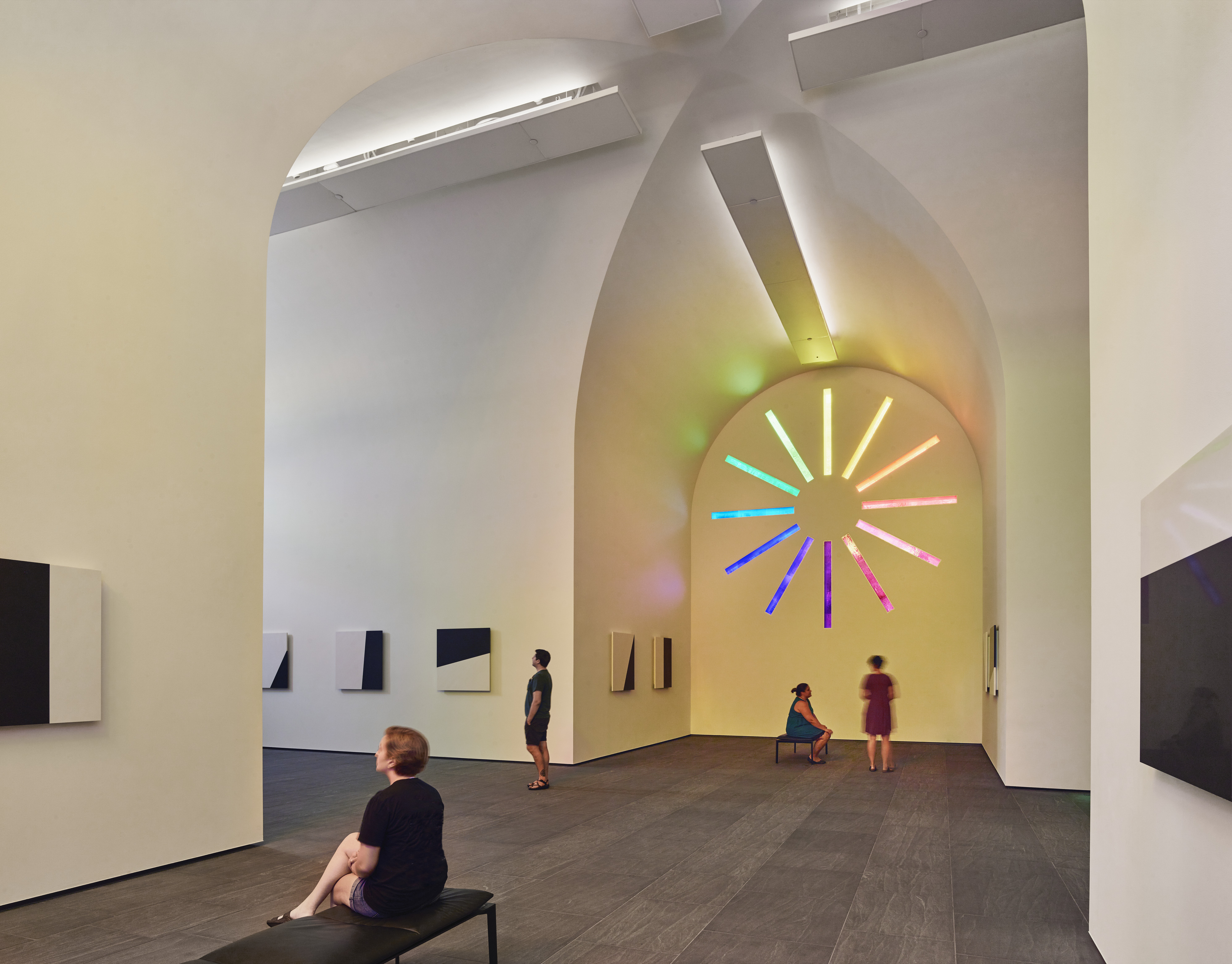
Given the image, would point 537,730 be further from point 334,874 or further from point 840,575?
point 840,575

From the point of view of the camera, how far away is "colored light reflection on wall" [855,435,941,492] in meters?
15.8

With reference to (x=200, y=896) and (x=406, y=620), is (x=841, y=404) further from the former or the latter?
(x=200, y=896)

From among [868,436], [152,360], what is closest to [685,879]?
[152,360]

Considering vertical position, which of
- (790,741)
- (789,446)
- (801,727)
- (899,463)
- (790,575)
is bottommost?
(790,741)

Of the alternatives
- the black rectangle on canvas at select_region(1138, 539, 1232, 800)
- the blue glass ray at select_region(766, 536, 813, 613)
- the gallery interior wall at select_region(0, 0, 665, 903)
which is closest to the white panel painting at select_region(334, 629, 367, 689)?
the gallery interior wall at select_region(0, 0, 665, 903)

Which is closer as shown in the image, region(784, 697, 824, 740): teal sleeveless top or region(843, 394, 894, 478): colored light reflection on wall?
region(784, 697, 824, 740): teal sleeveless top

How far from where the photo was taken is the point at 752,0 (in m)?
8.03

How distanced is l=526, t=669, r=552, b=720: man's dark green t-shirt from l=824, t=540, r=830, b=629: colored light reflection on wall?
7.36 metres

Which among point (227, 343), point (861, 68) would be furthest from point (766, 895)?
point (861, 68)

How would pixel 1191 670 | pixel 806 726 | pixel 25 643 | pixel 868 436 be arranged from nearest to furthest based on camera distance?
pixel 1191 670, pixel 25 643, pixel 806 726, pixel 868 436

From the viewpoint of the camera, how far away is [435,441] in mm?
13062

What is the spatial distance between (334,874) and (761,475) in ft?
43.9

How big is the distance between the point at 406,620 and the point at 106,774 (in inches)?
275

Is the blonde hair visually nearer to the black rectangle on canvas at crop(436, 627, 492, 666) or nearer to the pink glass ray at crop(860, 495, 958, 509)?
the black rectangle on canvas at crop(436, 627, 492, 666)
